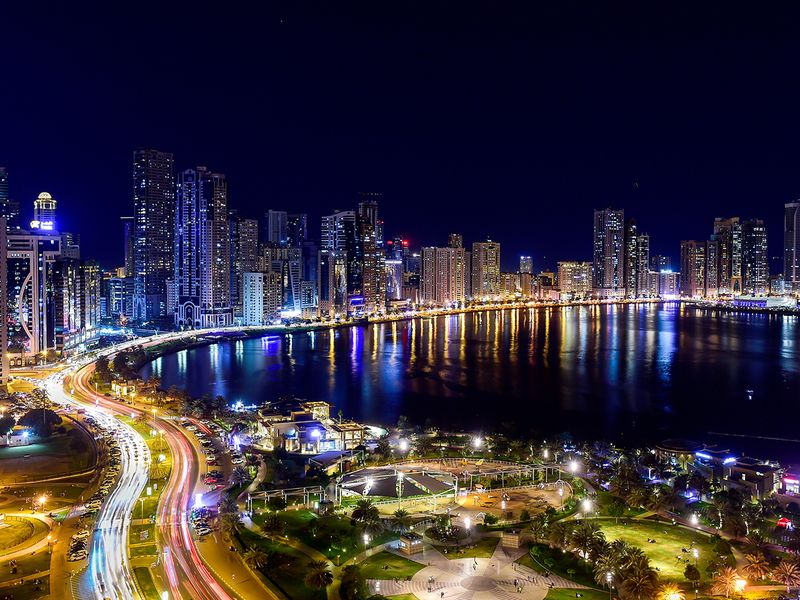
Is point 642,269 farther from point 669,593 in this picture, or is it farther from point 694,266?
point 669,593

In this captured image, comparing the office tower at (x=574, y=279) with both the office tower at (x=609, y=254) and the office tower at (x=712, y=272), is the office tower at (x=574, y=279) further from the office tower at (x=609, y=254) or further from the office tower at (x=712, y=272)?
the office tower at (x=712, y=272)

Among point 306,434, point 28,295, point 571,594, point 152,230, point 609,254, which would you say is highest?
point 152,230

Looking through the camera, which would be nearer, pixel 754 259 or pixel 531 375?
A: pixel 531 375

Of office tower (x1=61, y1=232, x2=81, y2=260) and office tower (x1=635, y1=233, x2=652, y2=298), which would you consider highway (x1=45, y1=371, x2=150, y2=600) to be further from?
office tower (x1=635, y1=233, x2=652, y2=298)

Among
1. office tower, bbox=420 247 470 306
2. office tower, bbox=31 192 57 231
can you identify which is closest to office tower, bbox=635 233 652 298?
office tower, bbox=420 247 470 306

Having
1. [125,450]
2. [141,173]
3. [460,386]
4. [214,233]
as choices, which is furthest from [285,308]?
[125,450]

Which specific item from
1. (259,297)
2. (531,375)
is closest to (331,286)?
(259,297)

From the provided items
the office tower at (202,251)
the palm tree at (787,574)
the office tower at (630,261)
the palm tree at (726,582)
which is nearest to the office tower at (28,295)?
the office tower at (202,251)

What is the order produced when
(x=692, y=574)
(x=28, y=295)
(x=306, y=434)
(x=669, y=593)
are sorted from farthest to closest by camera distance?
(x=28, y=295)
(x=306, y=434)
(x=692, y=574)
(x=669, y=593)
